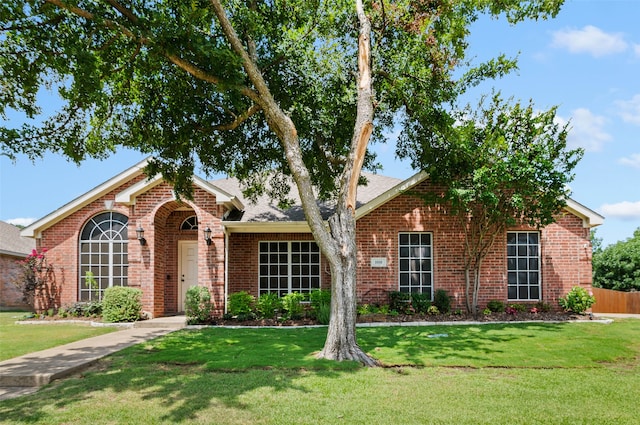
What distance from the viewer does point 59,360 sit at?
8.13m

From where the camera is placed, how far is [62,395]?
615 cm

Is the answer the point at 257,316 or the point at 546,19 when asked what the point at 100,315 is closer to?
the point at 257,316

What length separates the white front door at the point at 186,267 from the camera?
15.6 metres

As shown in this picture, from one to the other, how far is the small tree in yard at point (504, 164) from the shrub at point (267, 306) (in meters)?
5.65

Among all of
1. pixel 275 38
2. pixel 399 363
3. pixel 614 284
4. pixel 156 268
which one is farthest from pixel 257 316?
pixel 614 284

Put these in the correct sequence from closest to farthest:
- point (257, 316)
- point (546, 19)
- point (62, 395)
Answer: point (62, 395) → point (546, 19) → point (257, 316)

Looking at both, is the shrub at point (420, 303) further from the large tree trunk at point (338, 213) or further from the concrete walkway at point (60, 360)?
the large tree trunk at point (338, 213)

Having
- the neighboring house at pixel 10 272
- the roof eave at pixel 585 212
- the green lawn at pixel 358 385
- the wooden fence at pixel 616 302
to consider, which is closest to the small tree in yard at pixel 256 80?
the green lawn at pixel 358 385

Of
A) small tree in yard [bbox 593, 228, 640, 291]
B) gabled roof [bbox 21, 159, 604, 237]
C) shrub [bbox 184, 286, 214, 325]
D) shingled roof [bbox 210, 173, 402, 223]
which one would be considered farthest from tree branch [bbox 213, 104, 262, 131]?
small tree in yard [bbox 593, 228, 640, 291]

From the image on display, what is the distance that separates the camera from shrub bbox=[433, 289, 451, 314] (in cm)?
1373

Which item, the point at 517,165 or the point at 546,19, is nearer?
the point at 546,19

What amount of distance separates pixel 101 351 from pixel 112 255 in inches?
270

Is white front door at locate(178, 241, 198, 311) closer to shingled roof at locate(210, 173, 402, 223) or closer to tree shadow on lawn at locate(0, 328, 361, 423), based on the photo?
shingled roof at locate(210, 173, 402, 223)

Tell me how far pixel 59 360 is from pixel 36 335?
4.05m
